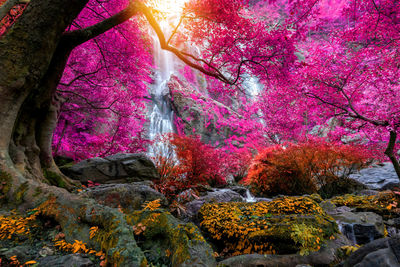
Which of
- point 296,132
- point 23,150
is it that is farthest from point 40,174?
point 296,132

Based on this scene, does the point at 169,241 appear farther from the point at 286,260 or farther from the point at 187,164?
the point at 187,164

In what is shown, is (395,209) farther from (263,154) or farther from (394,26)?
(394,26)

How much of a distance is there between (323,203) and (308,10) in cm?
387

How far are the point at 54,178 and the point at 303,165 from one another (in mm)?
6098

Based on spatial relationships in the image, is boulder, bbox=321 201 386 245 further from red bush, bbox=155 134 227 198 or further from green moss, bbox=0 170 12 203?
green moss, bbox=0 170 12 203

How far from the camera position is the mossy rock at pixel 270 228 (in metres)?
1.98

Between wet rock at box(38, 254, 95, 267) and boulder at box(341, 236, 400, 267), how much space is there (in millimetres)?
1817

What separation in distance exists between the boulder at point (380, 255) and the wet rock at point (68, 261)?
5.96ft

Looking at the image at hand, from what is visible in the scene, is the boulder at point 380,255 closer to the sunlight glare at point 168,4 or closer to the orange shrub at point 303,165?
the orange shrub at point 303,165

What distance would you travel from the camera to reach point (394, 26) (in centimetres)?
380

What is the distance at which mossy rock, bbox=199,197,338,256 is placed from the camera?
1983mm

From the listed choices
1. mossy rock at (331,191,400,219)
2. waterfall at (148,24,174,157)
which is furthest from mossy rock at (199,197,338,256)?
waterfall at (148,24,174,157)

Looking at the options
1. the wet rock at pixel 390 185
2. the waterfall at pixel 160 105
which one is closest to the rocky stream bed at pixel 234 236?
the wet rock at pixel 390 185

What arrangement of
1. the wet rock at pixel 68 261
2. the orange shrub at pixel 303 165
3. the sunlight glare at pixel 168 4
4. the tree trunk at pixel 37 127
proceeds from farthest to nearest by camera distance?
the orange shrub at pixel 303 165, the sunlight glare at pixel 168 4, the tree trunk at pixel 37 127, the wet rock at pixel 68 261
